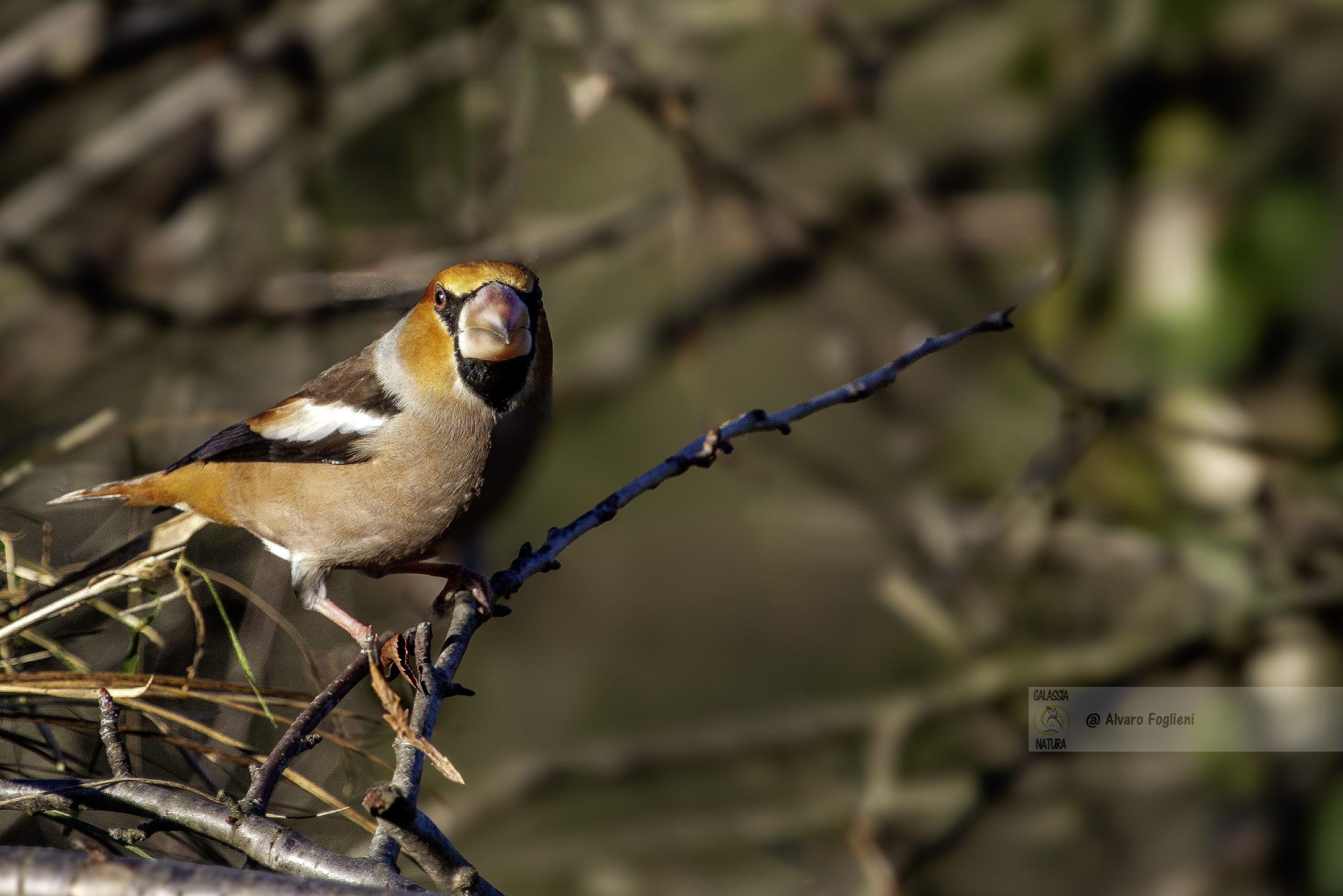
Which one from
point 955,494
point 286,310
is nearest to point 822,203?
point 955,494

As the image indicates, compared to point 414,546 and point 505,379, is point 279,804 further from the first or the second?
point 505,379

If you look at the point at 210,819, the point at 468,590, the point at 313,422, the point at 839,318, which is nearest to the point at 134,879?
the point at 210,819

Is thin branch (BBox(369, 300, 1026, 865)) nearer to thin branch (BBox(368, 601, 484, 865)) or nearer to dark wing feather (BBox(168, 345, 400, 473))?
thin branch (BBox(368, 601, 484, 865))

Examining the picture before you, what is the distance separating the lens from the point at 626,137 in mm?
4047

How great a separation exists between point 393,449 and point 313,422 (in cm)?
19

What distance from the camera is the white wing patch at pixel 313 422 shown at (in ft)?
6.05

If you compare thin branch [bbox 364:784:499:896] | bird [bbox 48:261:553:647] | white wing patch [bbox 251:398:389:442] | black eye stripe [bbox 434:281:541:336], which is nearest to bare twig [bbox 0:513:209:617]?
bird [bbox 48:261:553:647]

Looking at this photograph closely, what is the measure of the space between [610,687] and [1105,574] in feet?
8.25

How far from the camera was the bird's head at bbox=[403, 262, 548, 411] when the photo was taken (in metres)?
1.67

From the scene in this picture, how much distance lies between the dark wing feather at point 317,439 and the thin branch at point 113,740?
67 cm

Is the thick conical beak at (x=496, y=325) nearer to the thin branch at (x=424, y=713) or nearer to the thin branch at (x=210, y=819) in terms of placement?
the thin branch at (x=424, y=713)

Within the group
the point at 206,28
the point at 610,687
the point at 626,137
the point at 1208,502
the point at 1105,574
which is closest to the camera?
the point at 1208,502

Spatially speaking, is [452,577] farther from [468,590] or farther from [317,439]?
[317,439]

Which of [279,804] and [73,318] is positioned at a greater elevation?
[73,318]
